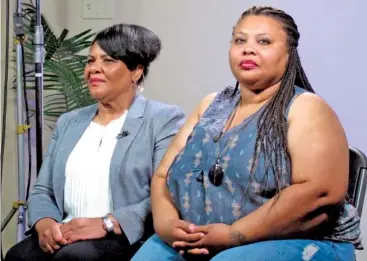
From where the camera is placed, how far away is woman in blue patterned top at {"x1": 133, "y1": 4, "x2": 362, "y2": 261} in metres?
1.34

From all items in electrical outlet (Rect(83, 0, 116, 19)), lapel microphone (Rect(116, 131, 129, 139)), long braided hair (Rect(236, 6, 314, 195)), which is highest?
electrical outlet (Rect(83, 0, 116, 19))

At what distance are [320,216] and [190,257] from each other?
1.09 feet

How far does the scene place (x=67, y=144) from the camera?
191 cm

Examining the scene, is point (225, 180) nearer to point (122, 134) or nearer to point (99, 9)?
point (122, 134)

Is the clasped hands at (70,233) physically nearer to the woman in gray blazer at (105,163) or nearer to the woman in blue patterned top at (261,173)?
the woman in gray blazer at (105,163)

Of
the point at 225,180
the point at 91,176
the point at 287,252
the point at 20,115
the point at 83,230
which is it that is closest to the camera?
the point at 287,252

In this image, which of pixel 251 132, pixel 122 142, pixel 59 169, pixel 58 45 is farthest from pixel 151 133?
pixel 58 45

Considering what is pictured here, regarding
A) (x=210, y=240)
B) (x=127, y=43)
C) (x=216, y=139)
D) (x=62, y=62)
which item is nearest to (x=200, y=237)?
(x=210, y=240)

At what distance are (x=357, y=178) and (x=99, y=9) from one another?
1507 millimetres

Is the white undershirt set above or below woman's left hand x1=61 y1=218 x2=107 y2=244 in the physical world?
above

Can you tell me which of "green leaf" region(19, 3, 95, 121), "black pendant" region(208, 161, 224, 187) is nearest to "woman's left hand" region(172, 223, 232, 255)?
"black pendant" region(208, 161, 224, 187)

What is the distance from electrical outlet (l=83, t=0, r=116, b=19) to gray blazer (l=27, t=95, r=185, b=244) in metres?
0.78

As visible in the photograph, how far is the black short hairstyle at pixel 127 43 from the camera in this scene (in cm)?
191

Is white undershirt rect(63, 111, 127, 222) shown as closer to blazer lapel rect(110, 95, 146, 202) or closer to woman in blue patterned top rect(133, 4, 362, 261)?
blazer lapel rect(110, 95, 146, 202)
